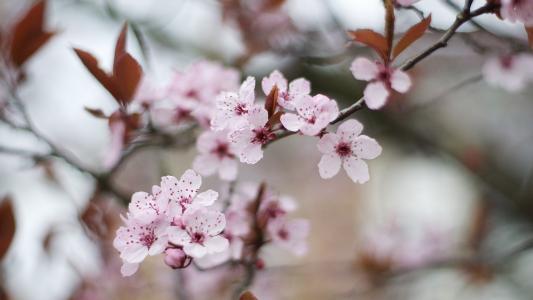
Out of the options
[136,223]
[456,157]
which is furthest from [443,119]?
[136,223]

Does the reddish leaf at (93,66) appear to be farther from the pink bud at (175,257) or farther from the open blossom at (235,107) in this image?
the pink bud at (175,257)

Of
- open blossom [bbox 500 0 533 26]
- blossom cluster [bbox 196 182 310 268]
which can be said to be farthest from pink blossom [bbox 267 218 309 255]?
open blossom [bbox 500 0 533 26]

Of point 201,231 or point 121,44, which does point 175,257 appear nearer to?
point 201,231

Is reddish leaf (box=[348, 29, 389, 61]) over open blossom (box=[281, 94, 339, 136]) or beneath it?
over

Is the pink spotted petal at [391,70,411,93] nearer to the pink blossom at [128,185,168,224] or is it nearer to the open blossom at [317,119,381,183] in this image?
the open blossom at [317,119,381,183]

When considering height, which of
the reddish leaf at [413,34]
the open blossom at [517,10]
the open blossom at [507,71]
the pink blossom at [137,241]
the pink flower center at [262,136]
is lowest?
the pink blossom at [137,241]

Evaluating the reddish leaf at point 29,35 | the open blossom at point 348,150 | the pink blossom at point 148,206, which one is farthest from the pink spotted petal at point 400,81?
the reddish leaf at point 29,35

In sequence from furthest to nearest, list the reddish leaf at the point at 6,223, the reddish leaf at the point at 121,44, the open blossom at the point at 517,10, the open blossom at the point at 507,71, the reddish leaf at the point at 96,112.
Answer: the open blossom at the point at 507,71 < the reddish leaf at the point at 6,223 < the reddish leaf at the point at 96,112 < the reddish leaf at the point at 121,44 < the open blossom at the point at 517,10
